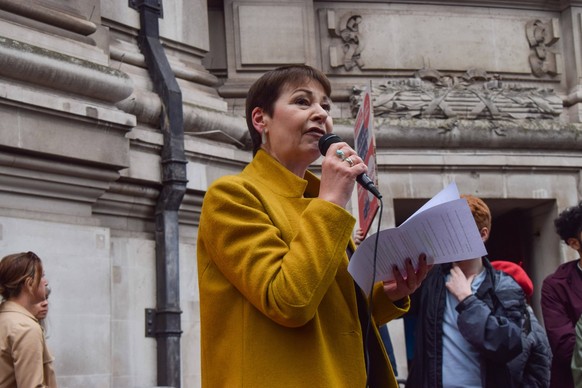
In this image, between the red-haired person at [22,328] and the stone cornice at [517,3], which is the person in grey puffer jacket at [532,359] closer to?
the red-haired person at [22,328]

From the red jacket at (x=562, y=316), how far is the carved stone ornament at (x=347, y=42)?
10.7 ft

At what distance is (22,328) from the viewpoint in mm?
3936

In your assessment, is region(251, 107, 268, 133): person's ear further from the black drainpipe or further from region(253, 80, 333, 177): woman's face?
the black drainpipe

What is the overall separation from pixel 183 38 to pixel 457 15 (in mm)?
2402

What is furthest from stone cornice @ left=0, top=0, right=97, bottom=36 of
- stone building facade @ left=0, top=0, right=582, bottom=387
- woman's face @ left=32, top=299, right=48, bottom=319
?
woman's face @ left=32, top=299, right=48, bottom=319

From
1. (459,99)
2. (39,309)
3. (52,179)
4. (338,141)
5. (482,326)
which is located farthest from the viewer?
(459,99)

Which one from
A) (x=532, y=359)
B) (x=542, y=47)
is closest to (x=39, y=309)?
(x=532, y=359)

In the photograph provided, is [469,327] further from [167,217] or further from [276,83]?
[167,217]

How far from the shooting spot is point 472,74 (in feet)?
26.4

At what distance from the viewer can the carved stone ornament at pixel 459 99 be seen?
7.75 meters

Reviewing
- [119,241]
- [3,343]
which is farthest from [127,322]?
[3,343]

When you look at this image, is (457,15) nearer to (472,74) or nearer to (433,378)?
(472,74)

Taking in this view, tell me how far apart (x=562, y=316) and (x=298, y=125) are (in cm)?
275

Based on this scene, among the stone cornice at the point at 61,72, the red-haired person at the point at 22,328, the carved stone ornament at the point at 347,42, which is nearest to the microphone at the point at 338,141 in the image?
the red-haired person at the point at 22,328
